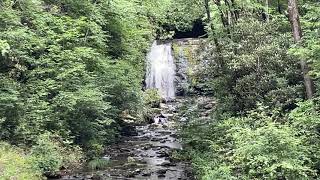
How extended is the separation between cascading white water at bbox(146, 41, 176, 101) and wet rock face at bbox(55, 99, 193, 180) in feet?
22.8

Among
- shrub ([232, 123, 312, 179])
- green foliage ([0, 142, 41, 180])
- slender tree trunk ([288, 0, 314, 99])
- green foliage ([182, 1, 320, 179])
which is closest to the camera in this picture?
shrub ([232, 123, 312, 179])

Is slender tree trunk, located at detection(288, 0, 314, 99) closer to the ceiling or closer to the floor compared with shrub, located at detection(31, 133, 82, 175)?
closer to the ceiling

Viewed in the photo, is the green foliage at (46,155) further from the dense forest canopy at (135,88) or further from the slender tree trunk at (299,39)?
the slender tree trunk at (299,39)

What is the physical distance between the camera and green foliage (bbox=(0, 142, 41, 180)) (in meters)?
11.3

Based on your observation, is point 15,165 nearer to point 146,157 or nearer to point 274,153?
point 146,157

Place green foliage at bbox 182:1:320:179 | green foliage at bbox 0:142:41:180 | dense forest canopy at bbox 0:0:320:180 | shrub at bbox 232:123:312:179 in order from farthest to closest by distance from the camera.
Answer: green foliage at bbox 0:142:41:180
dense forest canopy at bbox 0:0:320:180
green foliage at bbox 182:1:320:179
shrub at bbox 232:123:312:179

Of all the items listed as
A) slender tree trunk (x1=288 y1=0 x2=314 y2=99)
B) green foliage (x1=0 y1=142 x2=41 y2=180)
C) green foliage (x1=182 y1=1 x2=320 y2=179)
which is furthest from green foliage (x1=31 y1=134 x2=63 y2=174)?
slender tree trunk (x1=288 y1=0 x2=314 y2=99)

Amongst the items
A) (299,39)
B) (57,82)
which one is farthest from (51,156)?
(299,39)

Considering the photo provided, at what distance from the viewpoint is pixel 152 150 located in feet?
60.1

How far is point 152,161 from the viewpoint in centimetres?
1619

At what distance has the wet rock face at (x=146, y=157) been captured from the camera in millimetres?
13922

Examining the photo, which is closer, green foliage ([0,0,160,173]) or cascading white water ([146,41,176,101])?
green foliage ([0,0,160,173])

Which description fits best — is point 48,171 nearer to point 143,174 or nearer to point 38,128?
point 38,128

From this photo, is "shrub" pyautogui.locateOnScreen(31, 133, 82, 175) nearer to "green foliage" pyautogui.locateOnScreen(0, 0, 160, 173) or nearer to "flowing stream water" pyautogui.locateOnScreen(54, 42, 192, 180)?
"green foliage" pyautogui.locateOnScreen(0, 0, 160, 173)
